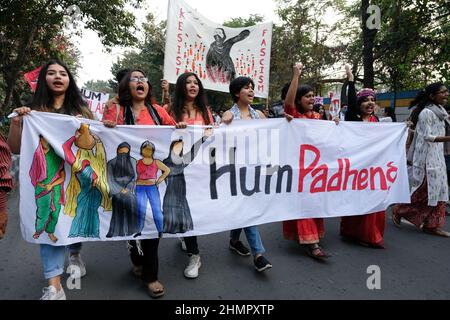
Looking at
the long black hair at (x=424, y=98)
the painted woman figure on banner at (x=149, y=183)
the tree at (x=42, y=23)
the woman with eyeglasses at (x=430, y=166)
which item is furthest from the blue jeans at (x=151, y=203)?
the tree at (x=42, y=23)

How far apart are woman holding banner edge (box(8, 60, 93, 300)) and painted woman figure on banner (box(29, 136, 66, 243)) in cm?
14

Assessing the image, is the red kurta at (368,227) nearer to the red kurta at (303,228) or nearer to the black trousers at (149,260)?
the red kurta at (303,228)

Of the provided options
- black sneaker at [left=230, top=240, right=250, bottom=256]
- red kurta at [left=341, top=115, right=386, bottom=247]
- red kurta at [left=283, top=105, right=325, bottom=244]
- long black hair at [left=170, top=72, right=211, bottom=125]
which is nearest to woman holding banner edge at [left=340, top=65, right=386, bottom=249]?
red kurta at [left=341, top=115, right=386, bottom=247]

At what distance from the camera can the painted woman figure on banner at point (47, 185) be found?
2295 mm

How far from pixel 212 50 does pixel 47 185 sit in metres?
3.97

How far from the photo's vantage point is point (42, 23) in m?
8.84

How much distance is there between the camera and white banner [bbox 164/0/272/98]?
208 inches

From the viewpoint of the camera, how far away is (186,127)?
2756 millimetres

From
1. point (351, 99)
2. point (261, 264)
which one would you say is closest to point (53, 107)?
point (261, 264)

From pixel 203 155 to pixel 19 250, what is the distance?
2079 millimetres

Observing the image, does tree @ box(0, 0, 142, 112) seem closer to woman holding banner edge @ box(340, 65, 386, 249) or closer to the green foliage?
the green foliage

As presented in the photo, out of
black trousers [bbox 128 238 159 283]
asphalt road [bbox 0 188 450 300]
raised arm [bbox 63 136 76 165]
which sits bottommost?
asphalt road [bbox 0 188 450 300]

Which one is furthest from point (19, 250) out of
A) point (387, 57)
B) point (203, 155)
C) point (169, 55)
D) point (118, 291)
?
point (387, 57)
